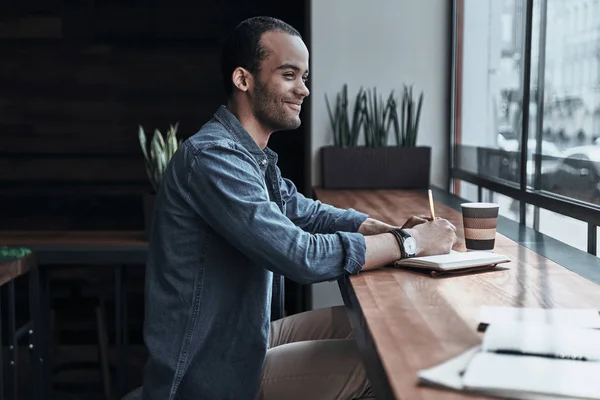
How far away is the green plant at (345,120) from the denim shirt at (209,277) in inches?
68.3

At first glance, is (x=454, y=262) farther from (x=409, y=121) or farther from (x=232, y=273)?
(x=409, y=121)

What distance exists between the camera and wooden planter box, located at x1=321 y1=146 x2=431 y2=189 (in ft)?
10.8

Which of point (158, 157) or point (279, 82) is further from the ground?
point (279, 82)

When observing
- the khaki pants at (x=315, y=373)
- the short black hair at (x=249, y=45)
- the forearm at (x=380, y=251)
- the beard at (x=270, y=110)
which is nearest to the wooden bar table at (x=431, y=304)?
the forearm at (x=380, y=251)

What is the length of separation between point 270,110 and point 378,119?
163 cm

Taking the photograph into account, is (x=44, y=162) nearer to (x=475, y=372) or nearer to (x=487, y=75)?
(x=487, y=75)

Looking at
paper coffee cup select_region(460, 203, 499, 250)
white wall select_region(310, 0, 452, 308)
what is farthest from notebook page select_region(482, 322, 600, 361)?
white wall select_region(310, 0, 452, 308)

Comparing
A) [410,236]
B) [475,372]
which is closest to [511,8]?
[410,236]

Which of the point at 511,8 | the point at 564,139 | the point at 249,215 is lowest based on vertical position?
the point at 249,215

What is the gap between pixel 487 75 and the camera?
3002mm

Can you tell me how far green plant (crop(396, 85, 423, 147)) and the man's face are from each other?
1611mm

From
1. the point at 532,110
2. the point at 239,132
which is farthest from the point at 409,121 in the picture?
the point at 239,132

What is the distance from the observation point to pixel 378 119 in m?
3.34

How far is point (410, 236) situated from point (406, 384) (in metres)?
0.80
